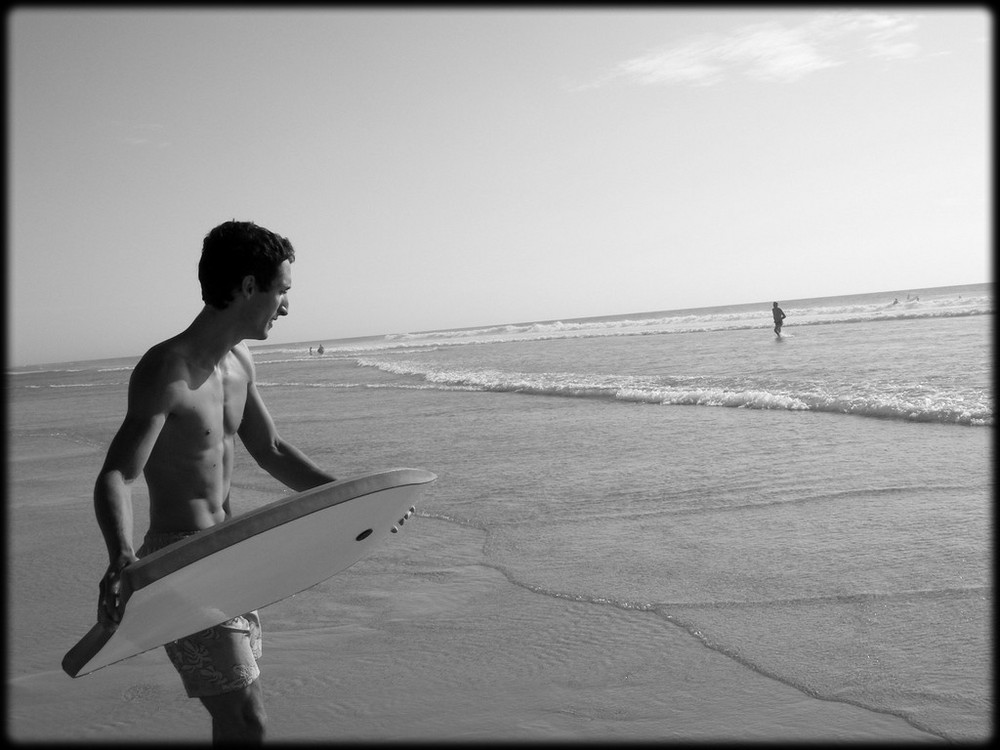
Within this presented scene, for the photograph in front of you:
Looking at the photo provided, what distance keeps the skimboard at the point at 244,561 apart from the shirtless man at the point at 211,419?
0.39ft

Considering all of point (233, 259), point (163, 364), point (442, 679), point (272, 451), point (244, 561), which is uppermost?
point (233, 259)

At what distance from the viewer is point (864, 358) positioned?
1825 centimetres

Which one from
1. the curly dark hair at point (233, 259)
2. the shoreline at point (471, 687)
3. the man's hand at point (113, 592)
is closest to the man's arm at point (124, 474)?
the man's hand at point (113, 592)

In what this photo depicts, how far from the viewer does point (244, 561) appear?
94.5 inches

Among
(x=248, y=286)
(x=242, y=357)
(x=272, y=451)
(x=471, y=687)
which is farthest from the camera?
(x=471, y=687)

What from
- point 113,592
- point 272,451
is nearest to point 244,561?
point 113,592

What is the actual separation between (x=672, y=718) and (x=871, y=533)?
2811mm

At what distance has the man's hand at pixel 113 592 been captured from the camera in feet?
6.74

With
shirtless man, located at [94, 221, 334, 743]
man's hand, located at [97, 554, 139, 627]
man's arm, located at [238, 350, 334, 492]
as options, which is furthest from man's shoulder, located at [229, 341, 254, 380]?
man's hand, located at [97, 554, 139, 627]

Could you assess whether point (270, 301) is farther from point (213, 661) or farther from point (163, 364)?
point (213, 661)

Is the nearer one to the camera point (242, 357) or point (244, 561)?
point (244, 561)

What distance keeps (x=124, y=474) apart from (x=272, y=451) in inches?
29.3

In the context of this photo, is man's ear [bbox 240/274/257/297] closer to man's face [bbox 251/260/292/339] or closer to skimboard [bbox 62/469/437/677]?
man's face [bbox 251/260/292/339]

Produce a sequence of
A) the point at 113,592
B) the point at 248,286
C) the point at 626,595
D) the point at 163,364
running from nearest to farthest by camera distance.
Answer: the point at 113,592 → the point at 163,364 → the point at 248,286 → the point at 626,595
